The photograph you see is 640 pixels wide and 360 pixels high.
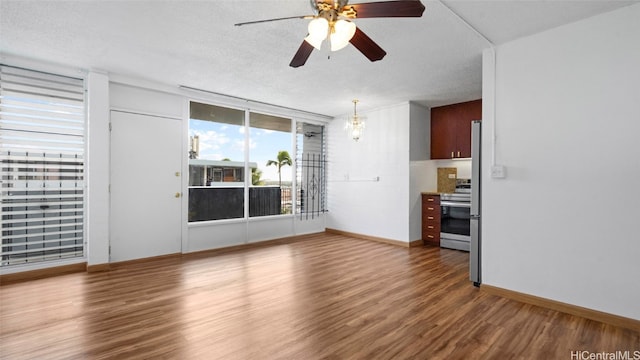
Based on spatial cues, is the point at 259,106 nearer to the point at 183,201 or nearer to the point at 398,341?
the point at 183,201

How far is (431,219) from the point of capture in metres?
5.43

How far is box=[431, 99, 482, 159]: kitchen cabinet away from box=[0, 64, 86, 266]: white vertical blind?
568cm

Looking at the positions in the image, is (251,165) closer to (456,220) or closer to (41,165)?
(41,165)

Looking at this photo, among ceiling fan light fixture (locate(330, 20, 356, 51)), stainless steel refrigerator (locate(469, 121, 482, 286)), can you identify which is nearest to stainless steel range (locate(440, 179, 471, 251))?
stainless steel refrigerator (locate(469, 121, 482, 286))

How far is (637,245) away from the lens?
2369 millimetres

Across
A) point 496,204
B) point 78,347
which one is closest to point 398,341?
point 496,204

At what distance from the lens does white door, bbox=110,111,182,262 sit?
4086 millimetres

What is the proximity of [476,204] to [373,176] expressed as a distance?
8.48 ft

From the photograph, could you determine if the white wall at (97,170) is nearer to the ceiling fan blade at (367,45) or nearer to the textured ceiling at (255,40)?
the textured ceiling at (255,40)

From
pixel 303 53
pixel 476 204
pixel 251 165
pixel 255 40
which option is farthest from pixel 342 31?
pixel 251 165

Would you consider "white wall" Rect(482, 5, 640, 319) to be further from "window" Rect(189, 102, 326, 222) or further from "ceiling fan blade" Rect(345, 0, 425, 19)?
"window" Rect(189, 102, 326, 222)

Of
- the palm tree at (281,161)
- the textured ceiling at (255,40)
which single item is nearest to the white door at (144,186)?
the textured ceiling at (255,40)

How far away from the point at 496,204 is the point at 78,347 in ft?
12.6

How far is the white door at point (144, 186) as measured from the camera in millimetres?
4086
